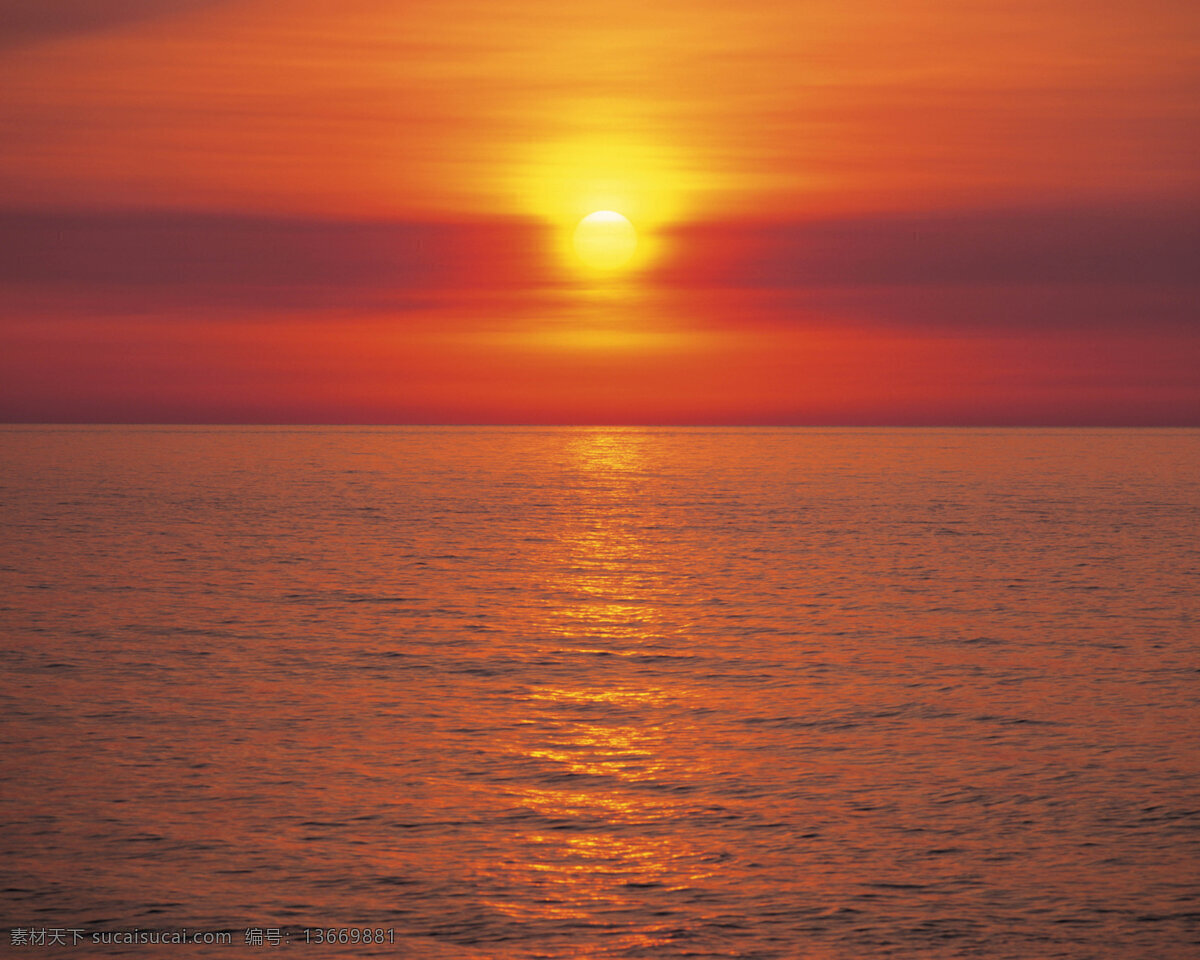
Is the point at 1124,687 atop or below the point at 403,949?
atop

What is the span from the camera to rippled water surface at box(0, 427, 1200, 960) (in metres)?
14.6

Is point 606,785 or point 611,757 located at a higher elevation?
point 611,757

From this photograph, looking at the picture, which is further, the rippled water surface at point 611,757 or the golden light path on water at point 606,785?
the golden light path on water at point 606,785

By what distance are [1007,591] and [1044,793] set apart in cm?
2693

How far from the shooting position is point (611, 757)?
21.5 meters

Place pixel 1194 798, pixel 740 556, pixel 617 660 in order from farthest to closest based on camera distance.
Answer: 1. pixel 740 556
2. pixel 617 660
3. pixel 1194 798

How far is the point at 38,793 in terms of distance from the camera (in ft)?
62.2

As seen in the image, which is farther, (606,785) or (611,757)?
(611,757)

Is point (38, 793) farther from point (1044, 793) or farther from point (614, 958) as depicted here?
point (1044, 793)

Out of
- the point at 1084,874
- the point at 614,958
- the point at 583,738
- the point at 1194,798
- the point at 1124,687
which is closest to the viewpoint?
the point at 614,958

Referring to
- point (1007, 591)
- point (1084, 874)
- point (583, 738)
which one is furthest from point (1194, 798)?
point (1007, 591)

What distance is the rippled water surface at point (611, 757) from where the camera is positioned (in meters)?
14.6

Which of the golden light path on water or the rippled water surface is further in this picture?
the golden light path on water

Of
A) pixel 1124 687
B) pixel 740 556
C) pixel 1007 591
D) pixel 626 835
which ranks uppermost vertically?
pixel 740 556
